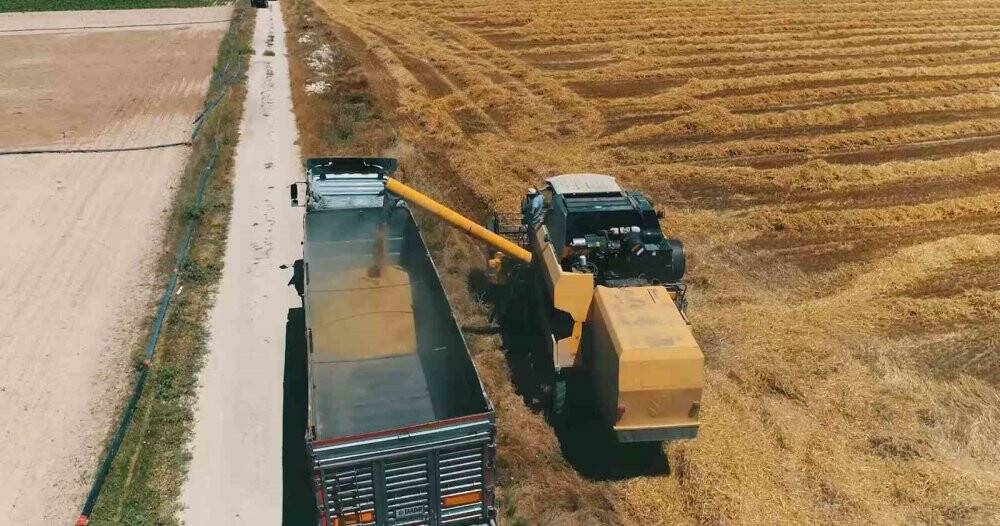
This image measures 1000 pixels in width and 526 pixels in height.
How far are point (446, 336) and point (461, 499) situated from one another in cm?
308

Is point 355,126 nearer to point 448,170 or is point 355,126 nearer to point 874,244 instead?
point 448,170

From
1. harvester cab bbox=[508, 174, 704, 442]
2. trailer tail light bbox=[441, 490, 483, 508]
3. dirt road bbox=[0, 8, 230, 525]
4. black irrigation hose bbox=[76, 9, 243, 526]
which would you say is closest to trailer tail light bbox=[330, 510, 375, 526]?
trailer tail light bbox=[441, 490, 483, 508]

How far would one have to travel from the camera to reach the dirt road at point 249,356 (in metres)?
10.1

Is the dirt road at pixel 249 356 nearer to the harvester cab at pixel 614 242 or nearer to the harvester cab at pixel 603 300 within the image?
the harvester cab at pixel 603 300

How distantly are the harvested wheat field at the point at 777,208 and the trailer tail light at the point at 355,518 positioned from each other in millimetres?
2043

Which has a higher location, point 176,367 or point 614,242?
point 614,242

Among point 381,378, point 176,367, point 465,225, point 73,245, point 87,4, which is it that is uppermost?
point 87,4

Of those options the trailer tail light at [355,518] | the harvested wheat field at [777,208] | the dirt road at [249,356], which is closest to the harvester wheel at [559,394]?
the harvested wheat field at [777,208]

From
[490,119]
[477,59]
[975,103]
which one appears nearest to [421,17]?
[477,59]

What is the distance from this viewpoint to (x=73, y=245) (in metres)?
16.8

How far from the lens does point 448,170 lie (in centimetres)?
2031

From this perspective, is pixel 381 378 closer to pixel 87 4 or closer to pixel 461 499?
pixel 461 499

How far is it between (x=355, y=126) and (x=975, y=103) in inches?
816

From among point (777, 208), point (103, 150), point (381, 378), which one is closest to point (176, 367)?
point (381, 378)
